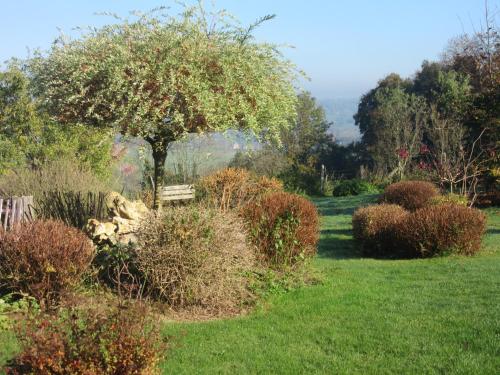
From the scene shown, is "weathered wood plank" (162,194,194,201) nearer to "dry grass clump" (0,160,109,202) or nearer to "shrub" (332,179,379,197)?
"dry grass clump" (0,160,109,202)

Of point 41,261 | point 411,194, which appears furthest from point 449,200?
point 41,261

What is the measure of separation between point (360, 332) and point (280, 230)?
10.9ft

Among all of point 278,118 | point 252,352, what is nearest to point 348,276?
point 278,118

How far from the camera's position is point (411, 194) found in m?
17.0

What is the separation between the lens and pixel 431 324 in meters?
6.38

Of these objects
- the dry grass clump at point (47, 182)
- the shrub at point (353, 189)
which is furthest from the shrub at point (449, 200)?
the shrub at point (353, 189)

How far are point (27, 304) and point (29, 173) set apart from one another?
802cm

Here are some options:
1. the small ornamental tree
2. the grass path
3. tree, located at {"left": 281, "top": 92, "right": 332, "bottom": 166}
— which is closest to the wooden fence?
the small ornamental tree

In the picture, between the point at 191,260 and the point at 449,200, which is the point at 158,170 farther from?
the point at 449,200

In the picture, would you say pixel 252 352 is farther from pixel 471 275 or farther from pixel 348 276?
pixel 471 275

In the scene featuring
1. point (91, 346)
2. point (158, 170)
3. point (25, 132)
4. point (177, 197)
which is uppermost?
point (25, 132)

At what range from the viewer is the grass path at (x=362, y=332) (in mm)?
5340

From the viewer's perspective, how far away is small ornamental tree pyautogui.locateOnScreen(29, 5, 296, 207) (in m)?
7.87

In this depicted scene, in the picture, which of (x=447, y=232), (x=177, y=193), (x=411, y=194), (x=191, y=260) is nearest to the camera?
(x=191, y=260)
